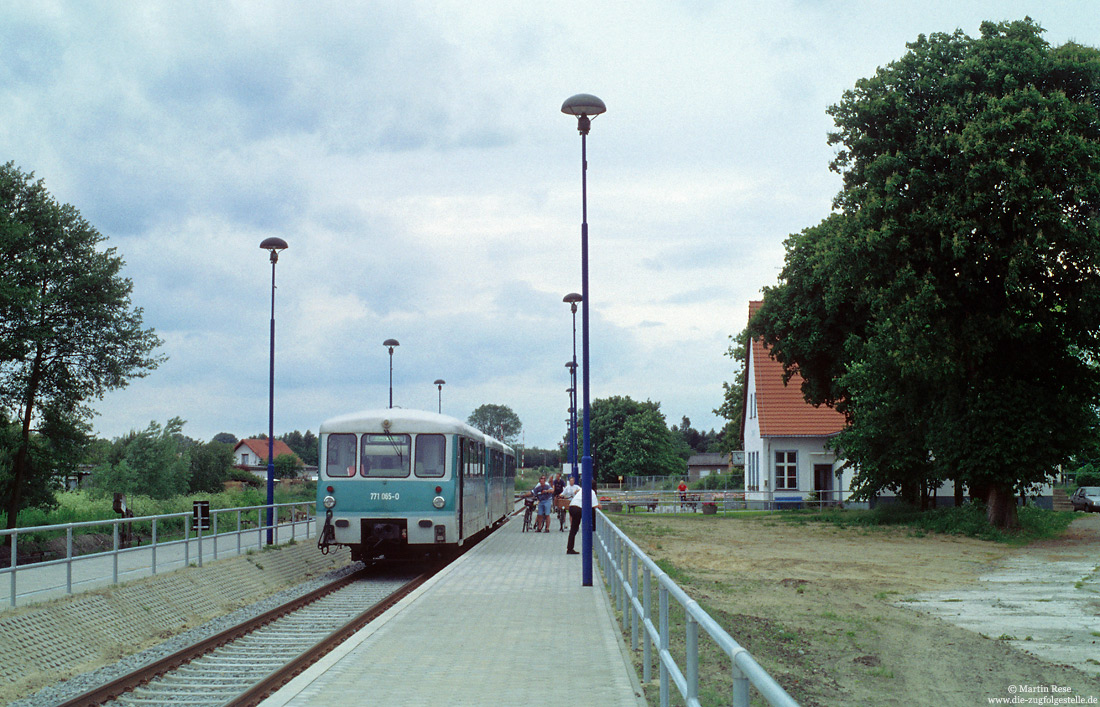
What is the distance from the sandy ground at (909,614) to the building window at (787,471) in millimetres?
23522

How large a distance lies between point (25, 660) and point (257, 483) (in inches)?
2803

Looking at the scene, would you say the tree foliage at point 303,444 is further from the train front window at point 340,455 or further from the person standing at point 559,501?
the train front window at point 340,455

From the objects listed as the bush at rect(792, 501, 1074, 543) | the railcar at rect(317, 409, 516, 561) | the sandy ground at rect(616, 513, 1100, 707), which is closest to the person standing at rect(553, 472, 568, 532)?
the sandy ground at rect(616, 513, 1100, 707)

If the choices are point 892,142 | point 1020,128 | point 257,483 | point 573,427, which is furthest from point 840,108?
point 257,483

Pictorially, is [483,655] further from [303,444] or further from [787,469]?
[303,444]

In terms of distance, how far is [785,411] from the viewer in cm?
5116

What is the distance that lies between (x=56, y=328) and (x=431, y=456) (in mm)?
26714

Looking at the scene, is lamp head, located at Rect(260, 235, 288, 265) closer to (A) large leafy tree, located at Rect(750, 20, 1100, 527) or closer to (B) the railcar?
(B) the railcar

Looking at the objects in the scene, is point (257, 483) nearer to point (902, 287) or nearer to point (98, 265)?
point (98, 265)

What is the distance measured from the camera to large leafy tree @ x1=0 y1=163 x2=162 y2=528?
38.2 meters

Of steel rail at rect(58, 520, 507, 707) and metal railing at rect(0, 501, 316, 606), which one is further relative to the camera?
metal railing at rect(0, 501, 316, 606)

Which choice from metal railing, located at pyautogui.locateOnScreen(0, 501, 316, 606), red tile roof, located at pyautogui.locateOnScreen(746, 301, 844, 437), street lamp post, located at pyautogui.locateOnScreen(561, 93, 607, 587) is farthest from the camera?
red tile roof, located at pyautogui.locateOnScreen(746, 301, 844, 437)

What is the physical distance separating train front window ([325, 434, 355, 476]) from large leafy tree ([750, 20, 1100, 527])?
1408cm

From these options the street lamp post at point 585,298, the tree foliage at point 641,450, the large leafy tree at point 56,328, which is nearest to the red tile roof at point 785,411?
the large leafy tree at point 56,328
